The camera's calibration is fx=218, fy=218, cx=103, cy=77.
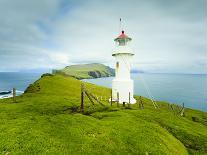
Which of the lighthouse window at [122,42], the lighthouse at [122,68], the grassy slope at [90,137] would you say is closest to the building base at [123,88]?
the lighthouse at [122,68]

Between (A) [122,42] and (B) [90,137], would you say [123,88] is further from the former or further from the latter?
(B) [90,137]

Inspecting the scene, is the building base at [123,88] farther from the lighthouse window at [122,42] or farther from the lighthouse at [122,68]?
the lighthouse window at [122,42]

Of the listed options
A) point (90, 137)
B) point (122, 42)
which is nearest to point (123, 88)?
point (122, 42)

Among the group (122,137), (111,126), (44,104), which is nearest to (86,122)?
(111,126)

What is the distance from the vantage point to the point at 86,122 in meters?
23.4

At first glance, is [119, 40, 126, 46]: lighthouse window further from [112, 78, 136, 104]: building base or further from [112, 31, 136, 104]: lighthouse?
[112, 78, 136, 104]: building base

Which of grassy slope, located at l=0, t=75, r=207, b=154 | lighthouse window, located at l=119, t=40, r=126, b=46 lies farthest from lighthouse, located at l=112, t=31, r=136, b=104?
grassy slope, located at l=0, t=75, r=207, b=154

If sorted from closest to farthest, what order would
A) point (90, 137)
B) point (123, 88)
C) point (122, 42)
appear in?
point (90, 137) → point (122, 42) → point (123, 88)

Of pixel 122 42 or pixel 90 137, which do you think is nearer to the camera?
pixel 90 137

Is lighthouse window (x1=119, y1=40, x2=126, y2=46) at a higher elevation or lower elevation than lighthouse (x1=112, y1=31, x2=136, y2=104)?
higher

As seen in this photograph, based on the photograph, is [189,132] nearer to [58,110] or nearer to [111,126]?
[111,126]

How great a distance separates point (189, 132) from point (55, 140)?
697 inches

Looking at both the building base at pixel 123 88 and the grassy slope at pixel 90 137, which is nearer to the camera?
the grassy slope at pixel 90 137

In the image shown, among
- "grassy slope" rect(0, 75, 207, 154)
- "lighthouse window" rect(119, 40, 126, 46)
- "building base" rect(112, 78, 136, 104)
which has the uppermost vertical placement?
"lighthouse window" rect(119, 40, 126, 46)
